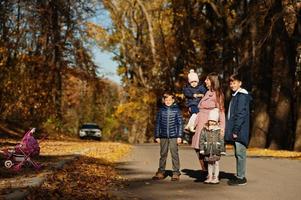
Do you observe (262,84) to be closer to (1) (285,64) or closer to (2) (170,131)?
(1) (285,64)

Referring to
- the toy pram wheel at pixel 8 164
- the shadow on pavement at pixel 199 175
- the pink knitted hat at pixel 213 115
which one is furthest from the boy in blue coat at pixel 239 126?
the toy pram wheel at pixel 8 164

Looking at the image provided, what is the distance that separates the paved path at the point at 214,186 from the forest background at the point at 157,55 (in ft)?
32.0

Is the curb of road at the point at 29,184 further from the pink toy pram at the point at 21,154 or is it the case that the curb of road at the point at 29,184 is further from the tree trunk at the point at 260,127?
the tree trunk at the point at 260,127

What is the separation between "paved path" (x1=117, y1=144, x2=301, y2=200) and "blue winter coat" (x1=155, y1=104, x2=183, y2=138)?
91cm

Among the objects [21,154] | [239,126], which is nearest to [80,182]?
[21,154]

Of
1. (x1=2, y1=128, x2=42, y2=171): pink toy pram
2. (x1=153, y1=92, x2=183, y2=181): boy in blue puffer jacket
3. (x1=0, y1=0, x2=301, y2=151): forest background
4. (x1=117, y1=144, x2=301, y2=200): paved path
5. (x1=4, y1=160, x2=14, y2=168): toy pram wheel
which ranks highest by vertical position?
(x1=0, y1=0, x2=301, y2=151): forest background

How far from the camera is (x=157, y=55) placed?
43.5 meters

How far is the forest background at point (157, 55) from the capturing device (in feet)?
89.9

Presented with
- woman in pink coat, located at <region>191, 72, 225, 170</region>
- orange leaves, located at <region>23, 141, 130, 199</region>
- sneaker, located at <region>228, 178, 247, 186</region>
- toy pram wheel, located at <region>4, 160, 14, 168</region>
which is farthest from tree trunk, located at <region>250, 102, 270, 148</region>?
toy pram wheel, located at <region>4, 160, 14, 168</region>

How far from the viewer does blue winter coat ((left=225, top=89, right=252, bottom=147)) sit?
10852 mm

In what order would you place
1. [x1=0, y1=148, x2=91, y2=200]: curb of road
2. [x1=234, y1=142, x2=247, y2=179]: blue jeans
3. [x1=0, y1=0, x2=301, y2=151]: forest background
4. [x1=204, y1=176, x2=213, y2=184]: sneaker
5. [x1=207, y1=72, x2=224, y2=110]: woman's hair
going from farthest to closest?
1. [x1=0, y1=0, x2=301, y2=151]: forest background
2. [x1=207, y1=72, x2=224, y2=110]: woman's hair
3. [x1=204, y1=176, x2=213, y2=184]: sneaker
4. [x1=234, y1=142, x2=247, y2=179]: blue jeans
5. [x1=0, y1=148, x2=91, y2=200]: curb of road

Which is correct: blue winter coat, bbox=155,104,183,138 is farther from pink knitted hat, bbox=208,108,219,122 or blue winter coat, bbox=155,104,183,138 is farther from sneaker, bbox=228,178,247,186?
sneaker, bbox=228,178,247,186

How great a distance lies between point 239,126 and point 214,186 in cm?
118

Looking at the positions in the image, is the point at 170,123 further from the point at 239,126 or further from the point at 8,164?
the point at 8,164
